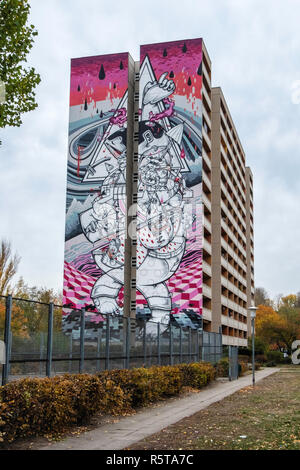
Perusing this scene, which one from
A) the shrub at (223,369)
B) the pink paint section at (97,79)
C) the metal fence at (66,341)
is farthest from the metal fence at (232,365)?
the pink paint section at (97,79)

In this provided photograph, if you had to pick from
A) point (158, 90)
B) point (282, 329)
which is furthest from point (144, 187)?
point (282, 329)

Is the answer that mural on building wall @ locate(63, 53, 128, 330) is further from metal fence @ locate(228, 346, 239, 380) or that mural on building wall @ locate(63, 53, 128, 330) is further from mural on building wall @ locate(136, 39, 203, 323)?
metal fence @ locate(228, 346, 239, 380)

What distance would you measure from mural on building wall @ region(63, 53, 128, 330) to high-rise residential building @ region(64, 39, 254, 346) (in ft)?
0.34

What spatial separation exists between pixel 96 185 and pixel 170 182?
770cm

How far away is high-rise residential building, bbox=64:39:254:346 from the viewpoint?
52812 mm

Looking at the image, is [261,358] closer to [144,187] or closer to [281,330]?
[281,330]

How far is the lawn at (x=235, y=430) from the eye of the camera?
10.0 meters

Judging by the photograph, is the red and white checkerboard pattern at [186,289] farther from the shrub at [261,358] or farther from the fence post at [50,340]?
the fence post at [50,340]

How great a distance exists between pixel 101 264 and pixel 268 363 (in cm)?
1979

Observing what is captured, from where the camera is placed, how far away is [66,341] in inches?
580

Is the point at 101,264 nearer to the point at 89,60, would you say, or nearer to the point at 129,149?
the point at 129,149

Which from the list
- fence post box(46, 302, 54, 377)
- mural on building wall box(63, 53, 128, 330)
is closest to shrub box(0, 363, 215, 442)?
fence post box(46, 302, 54, 377)
